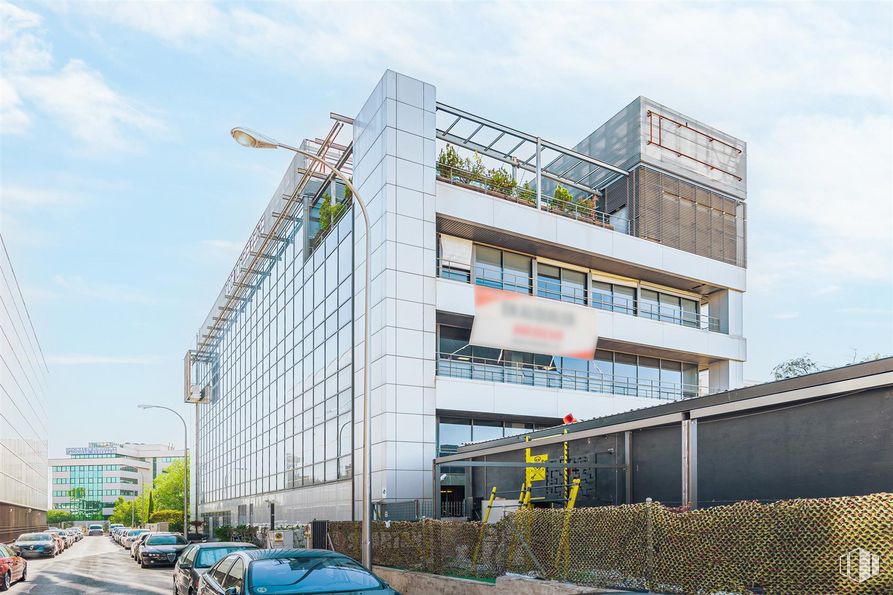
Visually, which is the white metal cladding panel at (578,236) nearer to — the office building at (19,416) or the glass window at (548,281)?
the glass window at (548,281)

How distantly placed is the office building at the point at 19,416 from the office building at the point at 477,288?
23293mm

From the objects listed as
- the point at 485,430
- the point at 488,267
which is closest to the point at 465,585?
the point at 485,430

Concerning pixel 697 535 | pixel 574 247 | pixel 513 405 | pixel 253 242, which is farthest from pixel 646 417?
pixel 253 242

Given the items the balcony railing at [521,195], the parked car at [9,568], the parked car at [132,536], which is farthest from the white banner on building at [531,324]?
the parked car at [132,536]

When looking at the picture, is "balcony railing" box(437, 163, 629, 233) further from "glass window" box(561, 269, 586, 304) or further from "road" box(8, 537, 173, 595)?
"road" box(8, 537, 173, 595)

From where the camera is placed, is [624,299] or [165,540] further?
[624,299]

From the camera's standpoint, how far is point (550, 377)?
1268 inches

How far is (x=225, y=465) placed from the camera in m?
58.6

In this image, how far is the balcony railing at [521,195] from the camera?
3105 centimetres

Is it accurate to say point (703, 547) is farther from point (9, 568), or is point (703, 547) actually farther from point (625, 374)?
point (625, 374)

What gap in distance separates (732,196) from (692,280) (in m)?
5.52

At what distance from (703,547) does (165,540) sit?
29.3m

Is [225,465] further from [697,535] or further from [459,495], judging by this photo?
[697,535]

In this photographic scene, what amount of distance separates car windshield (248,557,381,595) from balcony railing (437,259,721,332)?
20825 millimetres
